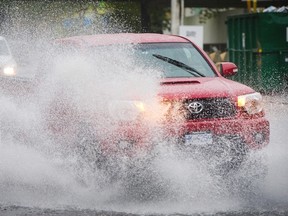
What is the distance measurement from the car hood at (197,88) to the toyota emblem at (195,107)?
3.0 inches

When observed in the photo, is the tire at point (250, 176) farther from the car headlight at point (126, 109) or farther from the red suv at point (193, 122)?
the car headlight at point (126, 109)

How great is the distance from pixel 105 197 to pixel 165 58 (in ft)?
6.65

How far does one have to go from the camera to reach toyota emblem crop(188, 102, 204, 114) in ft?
24.6

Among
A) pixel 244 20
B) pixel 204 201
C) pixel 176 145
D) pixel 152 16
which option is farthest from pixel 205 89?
pixel 152 16

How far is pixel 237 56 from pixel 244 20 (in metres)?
1.08

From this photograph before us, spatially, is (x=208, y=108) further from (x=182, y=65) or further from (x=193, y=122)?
(x=182, y=65)

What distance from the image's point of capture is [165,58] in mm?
8703

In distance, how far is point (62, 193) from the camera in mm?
7469

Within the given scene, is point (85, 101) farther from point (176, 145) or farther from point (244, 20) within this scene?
point (244, 20)

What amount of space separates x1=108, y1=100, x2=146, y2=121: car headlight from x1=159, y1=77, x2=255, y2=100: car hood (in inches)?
10.9

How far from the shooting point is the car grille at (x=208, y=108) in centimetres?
749

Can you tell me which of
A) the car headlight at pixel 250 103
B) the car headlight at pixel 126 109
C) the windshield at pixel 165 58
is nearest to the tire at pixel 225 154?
the car headlight at pixel 250 103

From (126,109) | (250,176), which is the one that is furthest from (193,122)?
(250,176)

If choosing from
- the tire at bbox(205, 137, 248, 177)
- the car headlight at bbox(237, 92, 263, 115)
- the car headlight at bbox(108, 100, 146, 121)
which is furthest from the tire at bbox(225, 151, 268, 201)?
the car headlight at bbox(108, 100, 146, 121)
